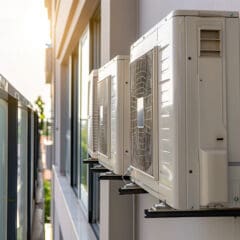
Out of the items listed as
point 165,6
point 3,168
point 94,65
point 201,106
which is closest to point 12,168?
point 3,168

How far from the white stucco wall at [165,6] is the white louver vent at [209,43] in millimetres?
265

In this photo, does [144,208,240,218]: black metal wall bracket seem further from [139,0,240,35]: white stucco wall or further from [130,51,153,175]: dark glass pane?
[139,0,240,35]: white stucco wall

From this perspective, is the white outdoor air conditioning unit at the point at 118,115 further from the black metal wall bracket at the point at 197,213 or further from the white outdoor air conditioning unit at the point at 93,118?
the black metal wall bracket at the point at 197,213

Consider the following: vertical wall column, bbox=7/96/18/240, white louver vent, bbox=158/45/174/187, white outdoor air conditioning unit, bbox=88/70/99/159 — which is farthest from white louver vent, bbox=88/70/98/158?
white louver vent, bbox=158/45/174/187

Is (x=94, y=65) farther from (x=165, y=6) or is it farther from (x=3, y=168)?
(x=165, y=6)

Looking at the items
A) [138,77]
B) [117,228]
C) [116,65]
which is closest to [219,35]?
[138,77]

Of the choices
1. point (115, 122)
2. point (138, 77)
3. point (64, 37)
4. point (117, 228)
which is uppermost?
point (64, 37)

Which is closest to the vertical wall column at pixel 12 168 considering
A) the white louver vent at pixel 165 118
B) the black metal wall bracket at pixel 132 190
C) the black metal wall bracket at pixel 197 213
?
the black metal wall bracket at pixel 132 190

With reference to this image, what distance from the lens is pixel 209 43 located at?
1396 millimetres

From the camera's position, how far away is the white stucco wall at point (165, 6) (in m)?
1.73

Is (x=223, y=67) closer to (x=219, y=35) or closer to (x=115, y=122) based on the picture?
(x=219, y=35)

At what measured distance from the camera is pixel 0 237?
11.5 feet

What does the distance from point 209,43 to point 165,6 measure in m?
1.10

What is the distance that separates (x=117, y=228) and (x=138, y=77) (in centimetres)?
155
